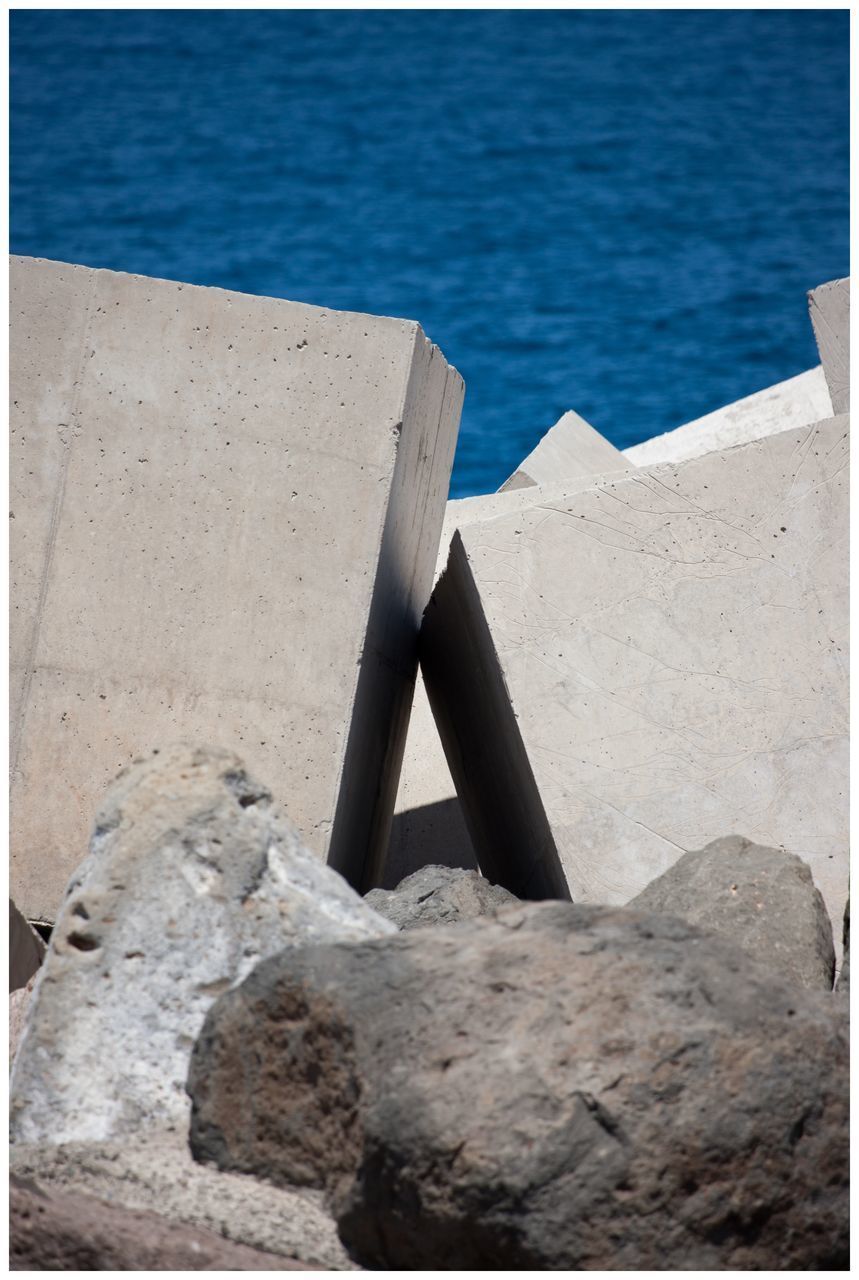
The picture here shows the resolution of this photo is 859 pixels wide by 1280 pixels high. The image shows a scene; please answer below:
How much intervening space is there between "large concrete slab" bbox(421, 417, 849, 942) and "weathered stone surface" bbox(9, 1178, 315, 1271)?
1.72m

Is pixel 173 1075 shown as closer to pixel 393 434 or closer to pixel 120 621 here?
pixel 120 621

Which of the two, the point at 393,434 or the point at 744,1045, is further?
the point at 393,434

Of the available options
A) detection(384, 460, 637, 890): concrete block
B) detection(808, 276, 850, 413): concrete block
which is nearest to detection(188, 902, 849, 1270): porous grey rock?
detection(808, 276, 850, 413): concrete block

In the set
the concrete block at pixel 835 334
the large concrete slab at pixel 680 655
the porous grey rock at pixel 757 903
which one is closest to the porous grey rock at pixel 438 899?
the large concrete slab at pixel 680 655

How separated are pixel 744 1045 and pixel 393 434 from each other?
2082 mm

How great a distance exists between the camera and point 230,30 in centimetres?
1955

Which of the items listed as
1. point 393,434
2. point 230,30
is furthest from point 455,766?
point 230,30

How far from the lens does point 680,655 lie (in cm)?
372

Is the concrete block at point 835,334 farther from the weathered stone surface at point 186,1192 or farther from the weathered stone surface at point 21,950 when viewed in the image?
the weathered stone surface at point 186,1192

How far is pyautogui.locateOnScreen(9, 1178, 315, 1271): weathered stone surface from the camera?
207 cm

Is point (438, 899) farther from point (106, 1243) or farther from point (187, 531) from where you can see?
point (106, 1243)

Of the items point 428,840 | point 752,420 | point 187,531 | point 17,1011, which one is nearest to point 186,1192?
point 17,1011

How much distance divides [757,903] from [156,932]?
131 cm

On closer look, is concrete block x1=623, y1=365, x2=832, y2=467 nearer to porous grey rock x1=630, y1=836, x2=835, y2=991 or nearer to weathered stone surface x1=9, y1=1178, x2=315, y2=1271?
porous grey rock x1=630, y1=836, x2=835, y2=991
